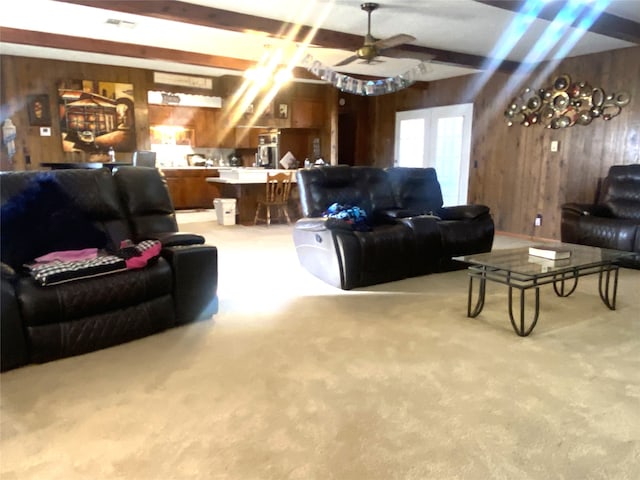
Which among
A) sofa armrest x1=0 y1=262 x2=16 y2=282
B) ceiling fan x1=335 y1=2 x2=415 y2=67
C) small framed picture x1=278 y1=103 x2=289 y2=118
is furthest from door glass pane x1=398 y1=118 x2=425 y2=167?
Answer: sofa armrest x1=0 y1=262 x2=16 y2=282

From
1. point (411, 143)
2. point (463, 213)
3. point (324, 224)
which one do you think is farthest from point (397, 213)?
point (411, 143)

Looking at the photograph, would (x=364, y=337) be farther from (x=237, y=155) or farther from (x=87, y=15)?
(x=237, y=155)

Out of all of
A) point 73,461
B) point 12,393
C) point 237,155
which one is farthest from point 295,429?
point 237,155

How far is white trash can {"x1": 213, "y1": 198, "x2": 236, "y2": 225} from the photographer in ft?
23.3

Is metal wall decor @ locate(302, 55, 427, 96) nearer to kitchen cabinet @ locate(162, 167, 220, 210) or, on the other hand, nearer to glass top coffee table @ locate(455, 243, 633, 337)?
glass top coffee table @ locate(455, 243, 633, 337)

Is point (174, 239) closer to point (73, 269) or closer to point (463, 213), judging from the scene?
point (73, 269)

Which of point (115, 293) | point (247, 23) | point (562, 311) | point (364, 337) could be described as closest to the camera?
point (115, 293)

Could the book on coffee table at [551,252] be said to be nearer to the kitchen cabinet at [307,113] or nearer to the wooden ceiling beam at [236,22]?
the wooden ceiling beam at [236,22]

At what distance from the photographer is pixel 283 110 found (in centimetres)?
856

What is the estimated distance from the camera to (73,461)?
1.65 m

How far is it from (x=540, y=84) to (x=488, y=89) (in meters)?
0.84

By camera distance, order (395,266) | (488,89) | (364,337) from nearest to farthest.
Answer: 1. (364,337)
2. (395,266)
3. (488,89)

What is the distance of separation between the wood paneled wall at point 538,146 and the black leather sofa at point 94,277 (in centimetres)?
512

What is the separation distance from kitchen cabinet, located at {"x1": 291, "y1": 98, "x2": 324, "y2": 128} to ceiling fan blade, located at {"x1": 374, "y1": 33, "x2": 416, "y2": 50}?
4.41 meters
